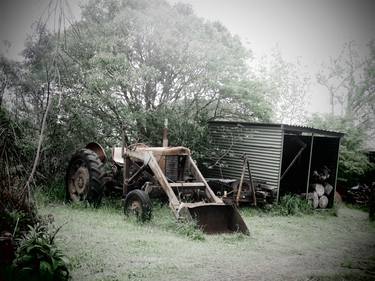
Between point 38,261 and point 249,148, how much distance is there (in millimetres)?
7279

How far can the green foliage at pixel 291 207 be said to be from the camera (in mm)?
9312

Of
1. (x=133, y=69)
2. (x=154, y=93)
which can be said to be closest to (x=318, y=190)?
(x=154, y=93)

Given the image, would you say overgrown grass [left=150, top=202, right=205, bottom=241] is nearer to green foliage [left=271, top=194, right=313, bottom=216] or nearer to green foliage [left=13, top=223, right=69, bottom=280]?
green foliage [left=13, top=223, right=69, bottom=280]

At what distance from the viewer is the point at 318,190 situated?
11.0 m

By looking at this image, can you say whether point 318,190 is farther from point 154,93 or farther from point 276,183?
point 154,93

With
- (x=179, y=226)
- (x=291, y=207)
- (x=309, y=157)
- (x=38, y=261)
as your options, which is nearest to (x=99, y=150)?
(x=179, y=226)

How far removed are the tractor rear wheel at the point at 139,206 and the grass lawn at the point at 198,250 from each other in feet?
0.53

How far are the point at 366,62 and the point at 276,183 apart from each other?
442 inches

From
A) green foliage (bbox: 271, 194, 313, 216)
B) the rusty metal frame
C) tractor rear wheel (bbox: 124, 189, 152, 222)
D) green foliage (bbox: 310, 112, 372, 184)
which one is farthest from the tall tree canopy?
green foliage (bbox: 310, 112, 372, 184)

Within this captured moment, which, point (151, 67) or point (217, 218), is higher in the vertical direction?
point (151, 67)

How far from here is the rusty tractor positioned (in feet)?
21.4

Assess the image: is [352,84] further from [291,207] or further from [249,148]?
[291,207]

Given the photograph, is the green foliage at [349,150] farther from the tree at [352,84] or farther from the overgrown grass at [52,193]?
the overgrown grass at [52,193]

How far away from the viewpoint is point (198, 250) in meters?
5.33
